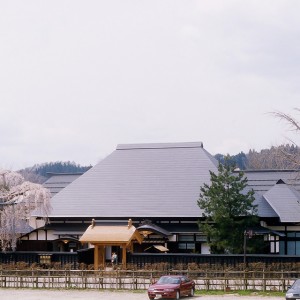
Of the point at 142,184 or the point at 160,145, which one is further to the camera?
the point at 160,145

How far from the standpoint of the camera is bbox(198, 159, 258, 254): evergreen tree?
40.7 metres

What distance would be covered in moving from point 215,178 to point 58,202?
15.0 metres

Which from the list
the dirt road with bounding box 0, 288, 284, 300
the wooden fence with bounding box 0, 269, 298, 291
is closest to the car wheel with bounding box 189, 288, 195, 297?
the dirt road with bounding box 0, 288, 284, 300

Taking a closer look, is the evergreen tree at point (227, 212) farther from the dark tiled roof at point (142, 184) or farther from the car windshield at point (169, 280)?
the car windshield at point (169, 280)

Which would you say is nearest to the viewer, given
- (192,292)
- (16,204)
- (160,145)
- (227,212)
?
(192,292)

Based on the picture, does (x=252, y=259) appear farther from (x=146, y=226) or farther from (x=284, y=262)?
(x=146, y=226)

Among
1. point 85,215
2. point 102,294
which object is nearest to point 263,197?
point 85,215

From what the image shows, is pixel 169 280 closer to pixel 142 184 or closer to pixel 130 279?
pixel 130 279

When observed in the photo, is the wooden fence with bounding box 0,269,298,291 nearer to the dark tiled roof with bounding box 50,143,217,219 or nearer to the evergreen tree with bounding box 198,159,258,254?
the evergreen tree with bounding box 198,159,258,254

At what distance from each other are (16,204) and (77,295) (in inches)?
601

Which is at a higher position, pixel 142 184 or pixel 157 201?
pixel 142 184

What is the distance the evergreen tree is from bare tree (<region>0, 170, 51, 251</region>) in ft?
38.9

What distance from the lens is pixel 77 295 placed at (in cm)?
3222

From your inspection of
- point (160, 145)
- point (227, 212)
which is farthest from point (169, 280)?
point (160, 145)
